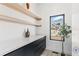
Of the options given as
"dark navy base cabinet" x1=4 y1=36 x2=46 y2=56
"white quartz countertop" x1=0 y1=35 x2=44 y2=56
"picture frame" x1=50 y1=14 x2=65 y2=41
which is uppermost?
"picture frame" x1=50 y1=14 x2=65 y2=41

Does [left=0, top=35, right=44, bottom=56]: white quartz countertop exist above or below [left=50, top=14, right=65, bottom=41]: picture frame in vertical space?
below

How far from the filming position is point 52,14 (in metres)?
4.15

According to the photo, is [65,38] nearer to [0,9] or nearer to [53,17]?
[53,17]

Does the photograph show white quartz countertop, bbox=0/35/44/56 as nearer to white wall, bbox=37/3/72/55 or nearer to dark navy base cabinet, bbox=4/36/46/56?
dark navy base cabinet, bbox=4/36/46/56

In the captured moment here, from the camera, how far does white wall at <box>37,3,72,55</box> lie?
3.98 m

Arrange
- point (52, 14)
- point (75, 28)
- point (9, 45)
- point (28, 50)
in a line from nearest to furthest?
point (9, 45)
point (28, 50)
point (75, 28)
point (52, 14)

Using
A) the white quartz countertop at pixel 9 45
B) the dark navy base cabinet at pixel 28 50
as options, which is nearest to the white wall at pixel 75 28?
the dark navy base cabinet at pixel 28 50

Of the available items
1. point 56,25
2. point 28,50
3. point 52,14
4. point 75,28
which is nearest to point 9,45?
point 28,50

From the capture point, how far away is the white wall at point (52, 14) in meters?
3.98

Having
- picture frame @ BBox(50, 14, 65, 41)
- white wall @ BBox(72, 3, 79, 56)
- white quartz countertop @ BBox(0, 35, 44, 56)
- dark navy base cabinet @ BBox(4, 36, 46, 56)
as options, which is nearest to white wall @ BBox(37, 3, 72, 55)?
picture frame @ BBox(50, 14, 65, 41)

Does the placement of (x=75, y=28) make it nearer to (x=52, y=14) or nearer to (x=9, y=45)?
(x=52, y=14)

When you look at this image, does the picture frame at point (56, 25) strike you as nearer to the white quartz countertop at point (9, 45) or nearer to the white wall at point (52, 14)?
the white wall at point (52, 14)

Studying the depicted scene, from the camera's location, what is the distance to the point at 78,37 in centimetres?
300

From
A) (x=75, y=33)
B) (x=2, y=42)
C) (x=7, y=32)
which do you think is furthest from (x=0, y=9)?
(x=75, y=33)
